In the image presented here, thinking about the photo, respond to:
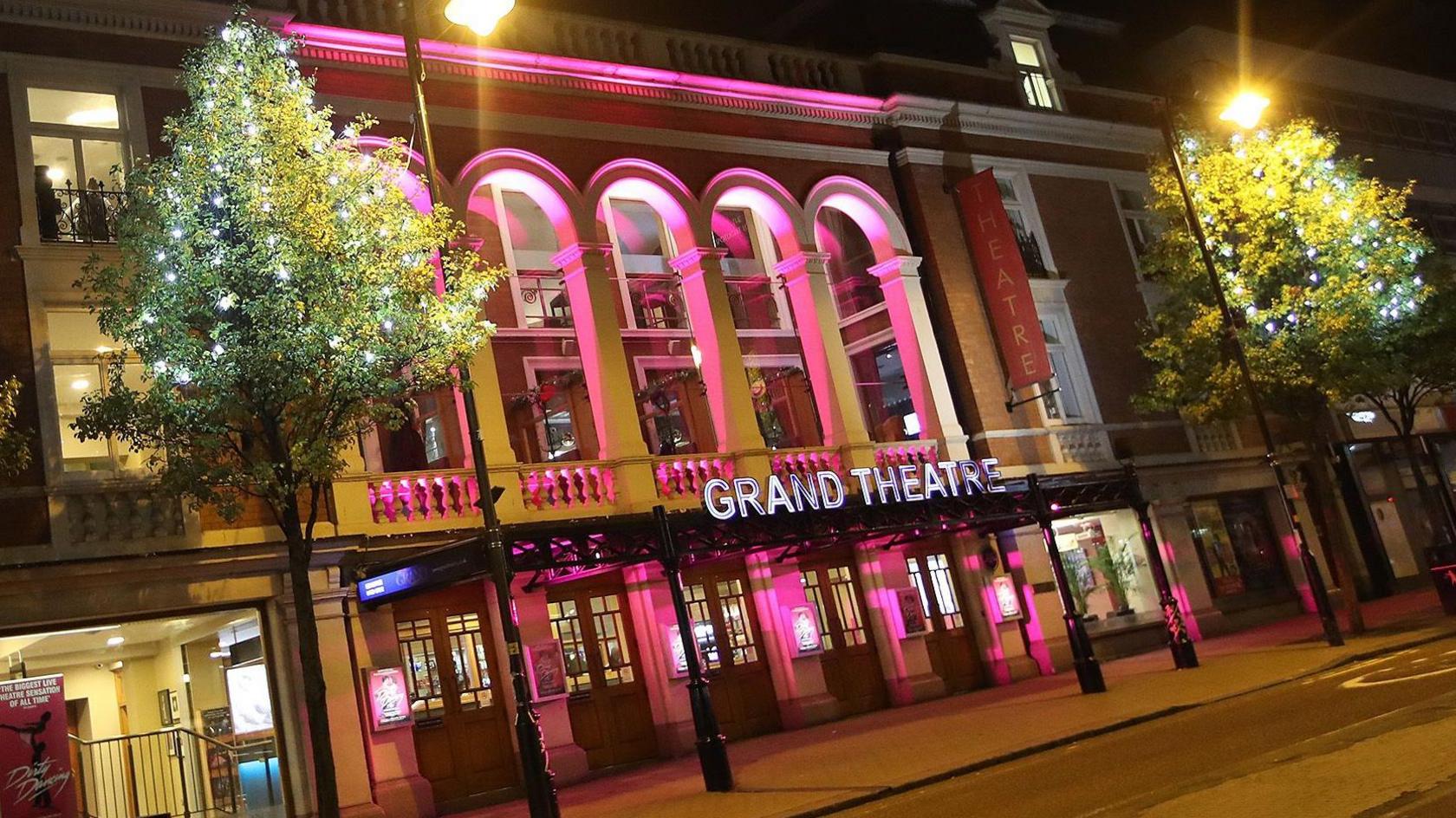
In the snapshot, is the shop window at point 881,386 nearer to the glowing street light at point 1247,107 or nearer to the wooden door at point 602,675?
the glowing street light at point 1247,107

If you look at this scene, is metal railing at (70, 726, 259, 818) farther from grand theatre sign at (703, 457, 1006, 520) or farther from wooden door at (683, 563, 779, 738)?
wooden door at (683, 563, 779, 738)

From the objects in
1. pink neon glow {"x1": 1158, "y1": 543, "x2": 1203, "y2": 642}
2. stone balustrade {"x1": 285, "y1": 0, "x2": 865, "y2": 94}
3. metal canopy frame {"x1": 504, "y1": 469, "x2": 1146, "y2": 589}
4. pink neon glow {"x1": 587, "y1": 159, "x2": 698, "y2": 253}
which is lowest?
pink neon glow {"x1": 1158, "y1": 543, "x2": 1203, "y2": 642}

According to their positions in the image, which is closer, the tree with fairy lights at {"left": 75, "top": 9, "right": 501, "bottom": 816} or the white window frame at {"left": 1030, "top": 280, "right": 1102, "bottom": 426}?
the tree with fairy lights at {"left": 75, "top": 9, "right": 501, "bottom": 816}

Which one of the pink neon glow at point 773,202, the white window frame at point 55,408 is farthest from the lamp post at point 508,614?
the pink neon glow at point 773,202

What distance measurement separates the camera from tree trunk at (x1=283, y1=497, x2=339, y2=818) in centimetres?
1249

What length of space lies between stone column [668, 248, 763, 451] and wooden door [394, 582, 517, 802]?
5405 mm

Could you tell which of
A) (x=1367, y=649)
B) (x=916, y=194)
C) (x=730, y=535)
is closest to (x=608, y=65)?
(x=916, y=194)

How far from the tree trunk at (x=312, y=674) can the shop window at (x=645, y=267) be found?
12544 mm

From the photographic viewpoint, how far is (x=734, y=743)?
66.4 feet

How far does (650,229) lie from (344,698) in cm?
1349

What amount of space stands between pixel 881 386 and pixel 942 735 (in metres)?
11.7

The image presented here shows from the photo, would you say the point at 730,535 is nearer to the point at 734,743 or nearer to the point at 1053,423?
the point at 734,743

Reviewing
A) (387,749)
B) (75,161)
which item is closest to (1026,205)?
(387,749)

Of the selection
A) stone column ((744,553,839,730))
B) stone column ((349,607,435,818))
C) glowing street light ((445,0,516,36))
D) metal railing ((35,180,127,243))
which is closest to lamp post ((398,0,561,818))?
glowing street light ((445,0,516,36))
